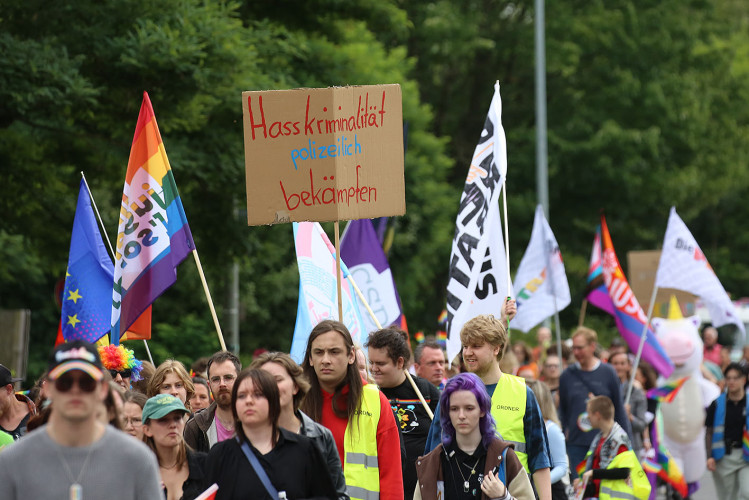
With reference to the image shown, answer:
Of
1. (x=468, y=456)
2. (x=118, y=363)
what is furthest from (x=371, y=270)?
(x=468, y=456)

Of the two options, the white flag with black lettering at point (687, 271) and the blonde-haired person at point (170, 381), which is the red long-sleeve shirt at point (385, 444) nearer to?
the blonde-haired person at point (170, 381)

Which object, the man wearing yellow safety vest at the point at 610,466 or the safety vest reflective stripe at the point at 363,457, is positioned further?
the man wearing yellow safety vest at the point at 610,466

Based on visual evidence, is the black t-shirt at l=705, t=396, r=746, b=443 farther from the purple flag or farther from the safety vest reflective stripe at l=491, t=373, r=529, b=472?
the safety vest reflective stripe at l=491, t=373, r=529, b=472

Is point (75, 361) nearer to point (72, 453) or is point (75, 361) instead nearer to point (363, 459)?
point (72, 453)

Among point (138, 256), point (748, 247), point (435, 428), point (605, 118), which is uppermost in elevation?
point (605, 118)

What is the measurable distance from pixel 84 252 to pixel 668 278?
281 inches

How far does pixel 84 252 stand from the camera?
1002 centimetres

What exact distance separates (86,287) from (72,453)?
19.5 feet

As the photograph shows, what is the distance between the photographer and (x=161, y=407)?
5.77 metres

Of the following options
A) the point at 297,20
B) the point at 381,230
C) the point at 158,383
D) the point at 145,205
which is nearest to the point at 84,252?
the point at 145,205

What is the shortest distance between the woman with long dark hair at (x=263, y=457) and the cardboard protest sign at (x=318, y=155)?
2659 millimetres

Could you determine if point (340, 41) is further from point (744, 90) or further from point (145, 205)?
point (744, 90)

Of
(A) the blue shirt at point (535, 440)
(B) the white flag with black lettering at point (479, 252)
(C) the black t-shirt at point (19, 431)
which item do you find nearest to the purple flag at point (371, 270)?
(B) the white flag with black lettering at point (479, 252)

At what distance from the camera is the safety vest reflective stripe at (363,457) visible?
620 cm
